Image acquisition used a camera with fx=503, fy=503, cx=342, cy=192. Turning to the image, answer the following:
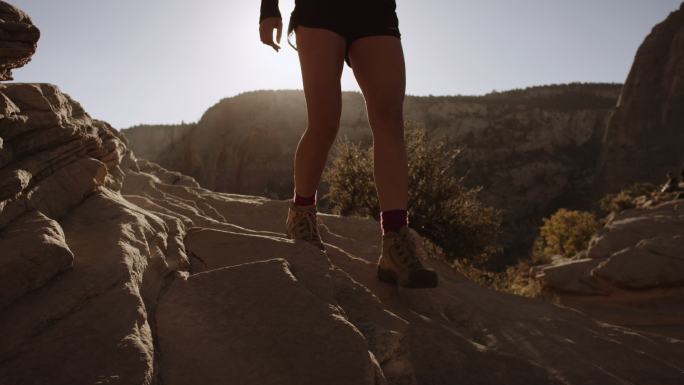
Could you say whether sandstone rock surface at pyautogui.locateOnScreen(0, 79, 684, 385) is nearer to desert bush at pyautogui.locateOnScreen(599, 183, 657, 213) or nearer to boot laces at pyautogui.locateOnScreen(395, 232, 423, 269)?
boot laces at pyautogui.locateOnScreen(395, 232, 423, 269)

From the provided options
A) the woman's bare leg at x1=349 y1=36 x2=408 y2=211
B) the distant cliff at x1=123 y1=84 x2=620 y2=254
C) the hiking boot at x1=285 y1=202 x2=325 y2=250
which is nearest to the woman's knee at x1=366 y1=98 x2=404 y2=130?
the woman's bare leg at x1=349 y1=36 x2=408 y2=211

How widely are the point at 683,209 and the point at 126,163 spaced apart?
11934 millimetres

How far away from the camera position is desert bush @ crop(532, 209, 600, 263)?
81.1 feet

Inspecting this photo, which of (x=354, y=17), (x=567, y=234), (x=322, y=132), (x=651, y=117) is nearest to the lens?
(x=354, y=17)

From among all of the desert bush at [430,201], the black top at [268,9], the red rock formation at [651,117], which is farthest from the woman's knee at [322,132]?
the red rock formation at [651,117]

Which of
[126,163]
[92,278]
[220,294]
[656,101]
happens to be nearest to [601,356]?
[220,294]

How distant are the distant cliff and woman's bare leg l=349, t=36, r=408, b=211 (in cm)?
3972

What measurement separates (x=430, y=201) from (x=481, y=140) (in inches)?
1494

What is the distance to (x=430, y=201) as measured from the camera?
51.9ft

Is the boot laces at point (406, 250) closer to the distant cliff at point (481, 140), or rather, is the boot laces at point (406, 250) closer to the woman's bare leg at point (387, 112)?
the woman's bare leg at point (387, 112)

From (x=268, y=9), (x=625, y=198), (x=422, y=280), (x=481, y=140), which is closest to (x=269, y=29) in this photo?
(x=268, y=9)

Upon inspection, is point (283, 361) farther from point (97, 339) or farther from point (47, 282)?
point (47, 282)

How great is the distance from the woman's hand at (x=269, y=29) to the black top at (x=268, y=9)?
25 mm

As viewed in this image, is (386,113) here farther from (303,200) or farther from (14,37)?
(14,37)
